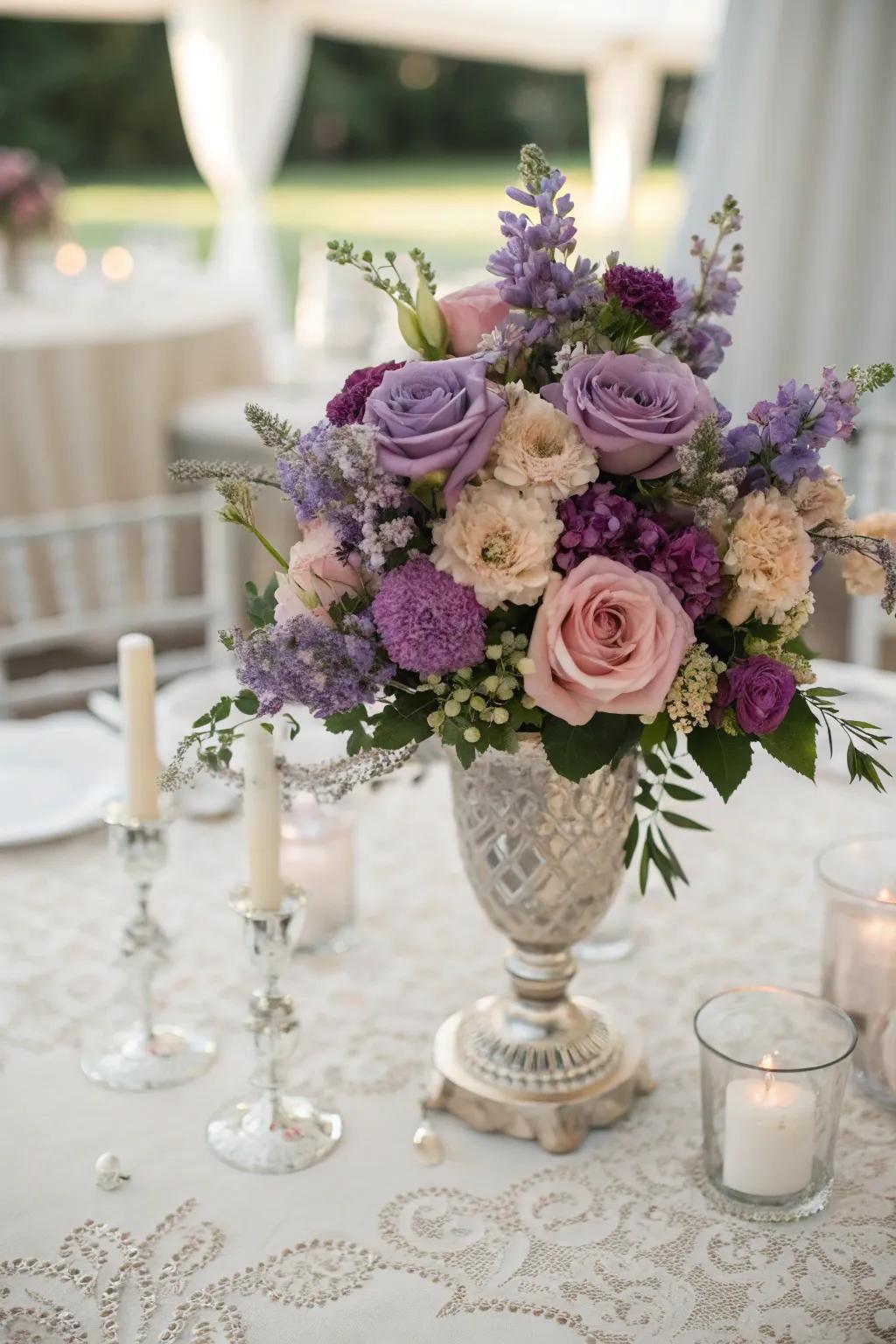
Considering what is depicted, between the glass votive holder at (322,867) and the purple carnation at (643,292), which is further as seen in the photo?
the glass votive holder at (322,867)

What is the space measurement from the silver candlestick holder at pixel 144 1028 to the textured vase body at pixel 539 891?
0.71 feet

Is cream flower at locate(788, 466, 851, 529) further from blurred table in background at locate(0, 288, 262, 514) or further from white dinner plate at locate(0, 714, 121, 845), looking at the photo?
blurred table in background at locate(0, 288, 262, 514)

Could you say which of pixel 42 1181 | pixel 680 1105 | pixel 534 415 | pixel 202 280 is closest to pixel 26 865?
pixel 42 1181

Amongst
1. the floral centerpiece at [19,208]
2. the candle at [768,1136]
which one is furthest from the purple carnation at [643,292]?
the floral centerpiece at [19,208]

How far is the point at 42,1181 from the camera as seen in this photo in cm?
90

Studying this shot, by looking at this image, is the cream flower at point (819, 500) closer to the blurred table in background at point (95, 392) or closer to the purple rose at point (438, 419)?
the purple rose at point (438, 419)

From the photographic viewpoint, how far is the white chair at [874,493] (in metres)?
2.29

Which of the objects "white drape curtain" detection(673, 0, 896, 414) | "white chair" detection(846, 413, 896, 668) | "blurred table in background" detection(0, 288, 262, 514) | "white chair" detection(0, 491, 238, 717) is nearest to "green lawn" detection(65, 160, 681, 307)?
"blurred table in background" detection(0, 288, 262, 514)

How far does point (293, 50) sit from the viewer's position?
5.97 metres

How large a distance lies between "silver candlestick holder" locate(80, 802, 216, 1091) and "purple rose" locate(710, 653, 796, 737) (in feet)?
1.53

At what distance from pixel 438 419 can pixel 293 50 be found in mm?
5876

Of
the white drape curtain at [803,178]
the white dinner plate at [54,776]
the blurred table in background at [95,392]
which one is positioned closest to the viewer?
the white dinner plate at [54,776]

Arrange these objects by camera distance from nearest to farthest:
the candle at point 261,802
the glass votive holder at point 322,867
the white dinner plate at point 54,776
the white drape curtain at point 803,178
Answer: the candle at point 261,802 < the glass votive holder at point 322,867 < the white dinner plate at point 54,776 < the white drape curtain at point 803,178

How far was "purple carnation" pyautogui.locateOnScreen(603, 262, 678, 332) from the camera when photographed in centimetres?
80
